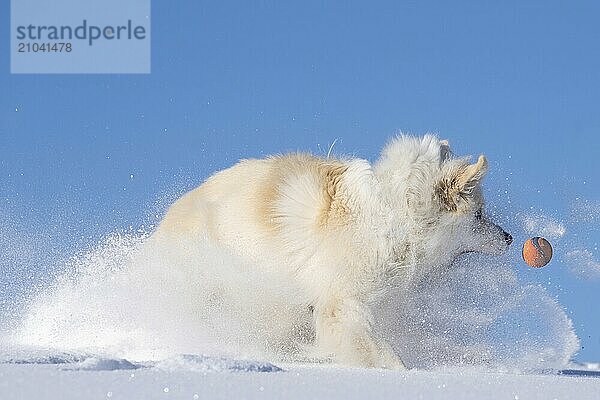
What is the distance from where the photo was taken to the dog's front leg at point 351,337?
5902 millimetres

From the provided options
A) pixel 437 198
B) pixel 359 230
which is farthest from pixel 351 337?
pixel 437 198

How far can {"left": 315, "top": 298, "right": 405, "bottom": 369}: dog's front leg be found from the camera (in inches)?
232

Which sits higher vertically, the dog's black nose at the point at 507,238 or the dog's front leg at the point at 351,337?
the dog's black nose at the point at 507,238

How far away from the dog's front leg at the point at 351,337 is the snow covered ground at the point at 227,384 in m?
1.55

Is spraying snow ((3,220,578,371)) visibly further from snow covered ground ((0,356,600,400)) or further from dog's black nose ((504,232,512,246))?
snow covered ground ((0,356,600,400))

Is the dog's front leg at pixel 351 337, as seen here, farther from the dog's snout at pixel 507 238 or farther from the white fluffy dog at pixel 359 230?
the dog's snout at pixel 507 238

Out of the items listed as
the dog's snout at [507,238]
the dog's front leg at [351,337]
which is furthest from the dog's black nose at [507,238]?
the dog's front leg at [351,337]

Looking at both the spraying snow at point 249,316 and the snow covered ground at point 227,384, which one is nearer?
the snow covered ground at point 227,384

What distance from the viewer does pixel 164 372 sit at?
12.2ft

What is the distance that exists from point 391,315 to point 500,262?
1.02m

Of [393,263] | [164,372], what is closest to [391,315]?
[393,263]

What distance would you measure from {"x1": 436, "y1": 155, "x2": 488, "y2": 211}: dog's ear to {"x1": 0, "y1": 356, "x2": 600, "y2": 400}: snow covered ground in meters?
2.26

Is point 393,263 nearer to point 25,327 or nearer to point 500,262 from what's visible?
point 500,262

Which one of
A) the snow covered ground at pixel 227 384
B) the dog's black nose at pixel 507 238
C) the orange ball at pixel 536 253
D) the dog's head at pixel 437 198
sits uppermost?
the dog's head at pixel 437 198
